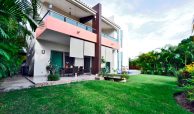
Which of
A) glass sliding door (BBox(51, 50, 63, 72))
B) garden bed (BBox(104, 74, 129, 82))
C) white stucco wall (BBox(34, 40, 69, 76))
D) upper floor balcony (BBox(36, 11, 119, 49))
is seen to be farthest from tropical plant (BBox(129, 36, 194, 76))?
white stucco wall (BBox(34, 40, 69, 76))

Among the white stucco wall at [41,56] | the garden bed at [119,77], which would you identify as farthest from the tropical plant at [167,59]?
the white stucco wall at [41,56]

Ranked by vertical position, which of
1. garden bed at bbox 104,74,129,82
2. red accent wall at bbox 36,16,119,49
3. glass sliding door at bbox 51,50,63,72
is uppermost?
red accent wall at bbox 36,16,119,49

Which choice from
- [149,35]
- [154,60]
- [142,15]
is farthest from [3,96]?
[149,35]

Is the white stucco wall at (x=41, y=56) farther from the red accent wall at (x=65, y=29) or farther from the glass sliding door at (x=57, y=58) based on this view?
the red accent wall at (x=65, y=29)

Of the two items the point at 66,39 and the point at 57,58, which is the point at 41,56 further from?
the point at 66,39

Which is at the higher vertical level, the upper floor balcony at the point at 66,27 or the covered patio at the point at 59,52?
the upper floor balcony at the point at 66,27

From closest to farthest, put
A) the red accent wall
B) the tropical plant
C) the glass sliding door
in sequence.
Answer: the red accent wall → the glass sliding door → the tropical plant

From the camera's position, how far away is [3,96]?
257 inches

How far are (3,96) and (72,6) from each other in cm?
1118

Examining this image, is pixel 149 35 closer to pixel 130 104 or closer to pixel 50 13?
Answer: pixel 50 13

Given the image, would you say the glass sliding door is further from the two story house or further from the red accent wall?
the red accent wall

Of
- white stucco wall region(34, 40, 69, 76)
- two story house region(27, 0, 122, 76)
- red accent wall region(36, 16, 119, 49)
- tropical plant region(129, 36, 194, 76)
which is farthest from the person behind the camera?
tropical plant region(129, 36, 194, 76)

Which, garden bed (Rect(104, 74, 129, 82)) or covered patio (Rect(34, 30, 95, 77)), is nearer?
garden bed (Rect(104, 74, 129, 82))

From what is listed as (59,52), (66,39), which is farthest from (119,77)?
(59,52)
